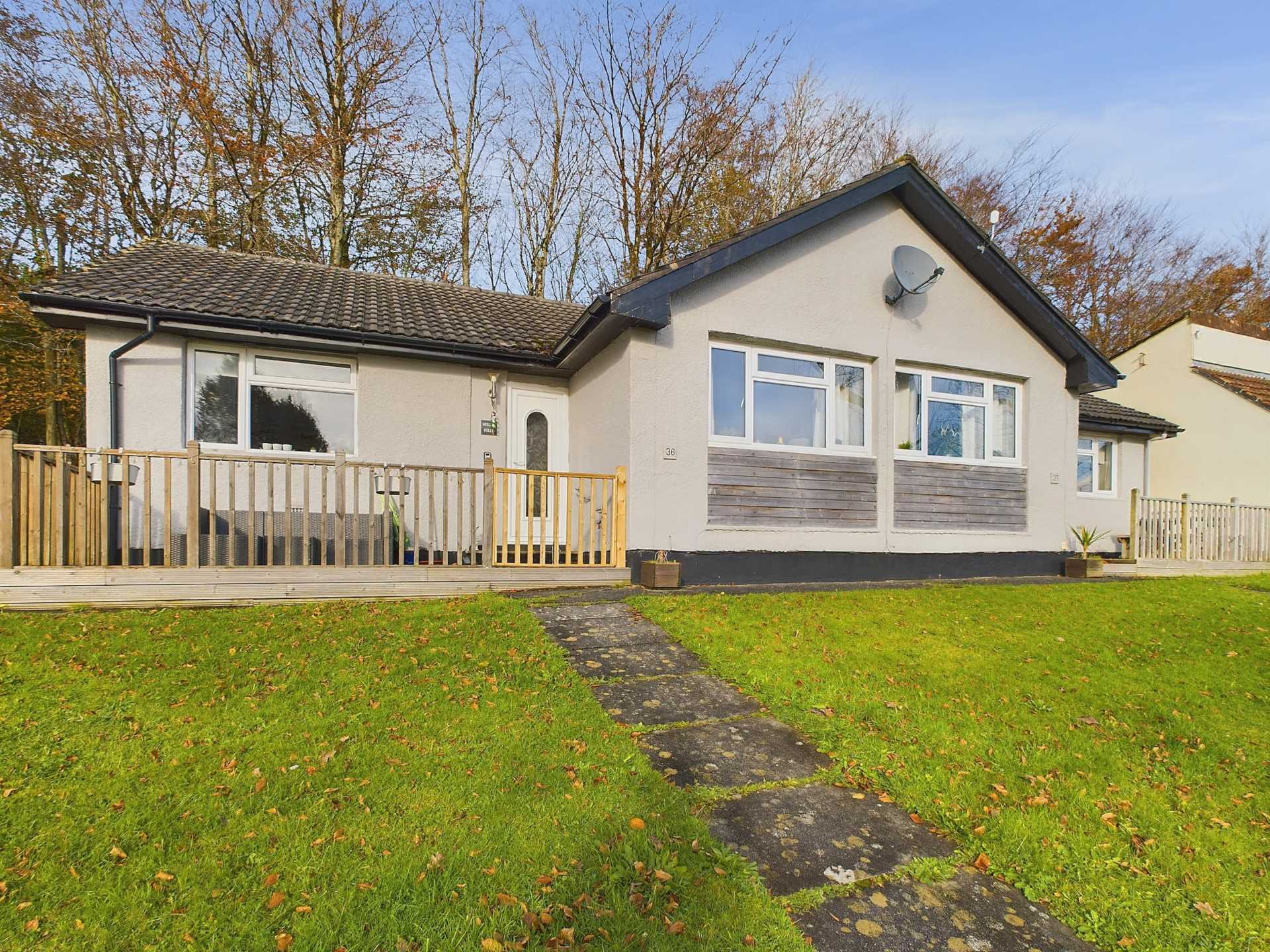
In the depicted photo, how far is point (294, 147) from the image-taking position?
16.0 meters

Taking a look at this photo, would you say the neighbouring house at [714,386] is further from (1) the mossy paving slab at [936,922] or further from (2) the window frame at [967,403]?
(1) the mossy paving slab at [936,922]

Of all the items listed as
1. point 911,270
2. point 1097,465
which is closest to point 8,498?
point 911,270

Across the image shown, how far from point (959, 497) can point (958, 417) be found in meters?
1.24

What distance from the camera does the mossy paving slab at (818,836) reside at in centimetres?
250

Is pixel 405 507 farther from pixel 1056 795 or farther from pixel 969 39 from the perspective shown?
pixel 969 39

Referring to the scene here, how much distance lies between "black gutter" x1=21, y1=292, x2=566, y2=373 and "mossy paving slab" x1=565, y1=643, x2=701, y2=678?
5.03 meters

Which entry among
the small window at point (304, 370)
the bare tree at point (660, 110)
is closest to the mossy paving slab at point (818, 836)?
the small window at point (304, 370)

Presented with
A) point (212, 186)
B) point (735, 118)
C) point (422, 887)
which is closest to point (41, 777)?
point (422, 887)

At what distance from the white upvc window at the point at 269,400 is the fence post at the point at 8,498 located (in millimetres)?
2424

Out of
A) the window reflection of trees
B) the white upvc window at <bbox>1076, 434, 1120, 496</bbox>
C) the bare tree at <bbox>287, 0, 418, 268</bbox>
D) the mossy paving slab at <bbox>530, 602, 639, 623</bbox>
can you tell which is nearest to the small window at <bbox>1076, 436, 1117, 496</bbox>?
the white upvc window at <bbox>1076, 434, 1120, 496</bbox>

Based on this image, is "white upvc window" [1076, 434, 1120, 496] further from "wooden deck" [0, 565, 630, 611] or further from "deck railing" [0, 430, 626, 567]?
"wooden deck" [0, 565, 630, 611]

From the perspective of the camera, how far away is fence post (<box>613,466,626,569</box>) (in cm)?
725

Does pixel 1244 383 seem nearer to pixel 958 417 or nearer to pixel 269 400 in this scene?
pixel 958 417

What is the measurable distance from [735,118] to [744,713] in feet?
62.1
